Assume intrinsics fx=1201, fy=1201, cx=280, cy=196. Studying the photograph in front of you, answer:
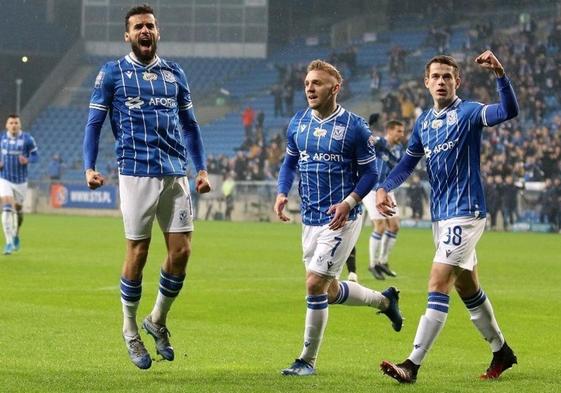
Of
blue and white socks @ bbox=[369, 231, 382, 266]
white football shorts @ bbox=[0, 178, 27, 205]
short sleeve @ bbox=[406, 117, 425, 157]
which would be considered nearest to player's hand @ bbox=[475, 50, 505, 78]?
short sleeve @ bbox=[406, 117, 425, 157]

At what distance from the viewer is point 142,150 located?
8320 millimetres

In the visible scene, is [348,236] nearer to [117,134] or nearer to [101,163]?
[117,134]

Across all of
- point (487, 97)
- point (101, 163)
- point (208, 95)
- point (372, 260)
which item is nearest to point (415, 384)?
point (372, 260)

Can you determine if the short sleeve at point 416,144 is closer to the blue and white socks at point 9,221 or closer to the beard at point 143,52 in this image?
the beard at point 143,52

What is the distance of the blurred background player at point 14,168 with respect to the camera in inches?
829

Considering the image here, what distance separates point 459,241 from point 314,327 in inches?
46.3

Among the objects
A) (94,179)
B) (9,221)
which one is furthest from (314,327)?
(9,221)

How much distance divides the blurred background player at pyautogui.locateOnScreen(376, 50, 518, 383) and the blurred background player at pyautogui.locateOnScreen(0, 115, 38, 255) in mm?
13842

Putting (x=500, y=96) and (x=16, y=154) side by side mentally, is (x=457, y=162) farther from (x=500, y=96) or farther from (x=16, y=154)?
(x=16, y=154)

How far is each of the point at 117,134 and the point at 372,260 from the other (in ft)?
30.8

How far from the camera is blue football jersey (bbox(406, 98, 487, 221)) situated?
26.2ft

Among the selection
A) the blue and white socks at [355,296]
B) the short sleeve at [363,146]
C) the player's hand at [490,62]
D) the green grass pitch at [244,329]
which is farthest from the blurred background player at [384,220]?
the player's hand at [490,62]

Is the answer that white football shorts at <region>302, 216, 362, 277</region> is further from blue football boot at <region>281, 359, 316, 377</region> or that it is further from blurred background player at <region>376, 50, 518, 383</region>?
blue football boot at <region>281, 359, 316, 377</region>

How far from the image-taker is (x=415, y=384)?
25.2 feet
